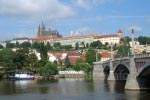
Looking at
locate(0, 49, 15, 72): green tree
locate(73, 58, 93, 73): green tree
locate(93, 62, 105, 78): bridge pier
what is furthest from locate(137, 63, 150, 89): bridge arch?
locate(73, 58, 93, 73): green tree

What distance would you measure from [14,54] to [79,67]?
25.1m

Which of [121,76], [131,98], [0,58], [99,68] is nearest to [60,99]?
[131,98]

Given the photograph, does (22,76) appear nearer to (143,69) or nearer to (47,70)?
(47,70)

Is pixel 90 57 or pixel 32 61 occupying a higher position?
pixel 90 57

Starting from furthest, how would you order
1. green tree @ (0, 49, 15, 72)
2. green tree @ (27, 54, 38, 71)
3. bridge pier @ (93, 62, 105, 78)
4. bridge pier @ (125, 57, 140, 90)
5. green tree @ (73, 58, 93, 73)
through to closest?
green tree @ (73, 58, 93, 73), green tree @ (27, 54, 38, 71), green tree @ (0, 49, 15, 72), bridge pier @ (93, 62, 105, 78), bridge pier @ (125, 57, 140, 90)

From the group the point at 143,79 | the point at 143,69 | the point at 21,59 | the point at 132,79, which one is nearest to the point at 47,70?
the point at 21,59

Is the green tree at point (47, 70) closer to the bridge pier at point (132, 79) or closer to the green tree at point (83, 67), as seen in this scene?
the green tree at point (83, 67)

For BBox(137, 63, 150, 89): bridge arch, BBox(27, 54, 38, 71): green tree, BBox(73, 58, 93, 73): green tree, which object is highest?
BBox(27, 54, 38, 71): green tree

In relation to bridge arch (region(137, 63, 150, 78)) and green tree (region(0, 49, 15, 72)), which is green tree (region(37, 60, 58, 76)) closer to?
green tree (region(0, 49, 15, 72))

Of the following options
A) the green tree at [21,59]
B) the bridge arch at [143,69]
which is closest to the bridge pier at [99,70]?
the green tree at [21,59]

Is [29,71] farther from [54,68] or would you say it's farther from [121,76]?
[121,76]

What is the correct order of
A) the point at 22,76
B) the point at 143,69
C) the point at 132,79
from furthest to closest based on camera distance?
the point at 22,76
the point at 132,79
the point at 143,69

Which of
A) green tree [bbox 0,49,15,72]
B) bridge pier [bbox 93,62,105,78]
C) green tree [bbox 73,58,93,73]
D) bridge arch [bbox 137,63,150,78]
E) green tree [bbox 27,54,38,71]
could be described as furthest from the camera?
green tree [bbox 73,58,93,73]

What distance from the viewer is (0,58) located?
152 meters
